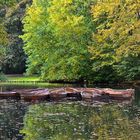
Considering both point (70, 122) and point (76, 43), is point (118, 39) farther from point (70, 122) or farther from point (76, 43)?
point (70, 122)

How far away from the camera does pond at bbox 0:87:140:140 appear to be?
18.8m

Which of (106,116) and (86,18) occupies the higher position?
(86,18)

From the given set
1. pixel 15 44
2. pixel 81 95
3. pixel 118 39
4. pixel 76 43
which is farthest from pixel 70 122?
pixel 15 44

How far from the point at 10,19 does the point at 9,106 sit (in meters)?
46.1

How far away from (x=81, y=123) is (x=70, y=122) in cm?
64

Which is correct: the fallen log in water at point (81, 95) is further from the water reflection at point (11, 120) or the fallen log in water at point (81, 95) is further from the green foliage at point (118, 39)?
the green foliage at point (118, 39)

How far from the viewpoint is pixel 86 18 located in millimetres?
57531

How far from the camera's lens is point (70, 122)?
22.5m

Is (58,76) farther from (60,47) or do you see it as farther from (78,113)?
(78,113)

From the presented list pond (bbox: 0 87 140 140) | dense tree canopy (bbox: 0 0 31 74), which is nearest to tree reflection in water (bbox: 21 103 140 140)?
pond (bbox: 0 87 140 140)

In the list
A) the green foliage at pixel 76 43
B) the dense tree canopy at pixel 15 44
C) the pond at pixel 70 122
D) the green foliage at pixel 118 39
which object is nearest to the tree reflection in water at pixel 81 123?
the pond at pixel 70 122

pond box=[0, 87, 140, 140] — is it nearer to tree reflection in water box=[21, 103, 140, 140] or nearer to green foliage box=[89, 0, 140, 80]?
tree reflection in water box=[21, 103, 140, 140]

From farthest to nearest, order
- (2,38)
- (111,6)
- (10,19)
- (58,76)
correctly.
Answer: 1. (10,19)
2. (58,76)
3. (111,6)
4. (2,38)

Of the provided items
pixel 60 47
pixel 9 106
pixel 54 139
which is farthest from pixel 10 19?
pixel 54 139
